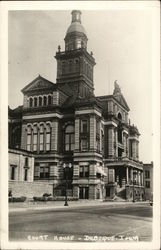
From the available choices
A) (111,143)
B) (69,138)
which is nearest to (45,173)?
(69,138)

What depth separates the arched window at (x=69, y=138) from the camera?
38.7 metres

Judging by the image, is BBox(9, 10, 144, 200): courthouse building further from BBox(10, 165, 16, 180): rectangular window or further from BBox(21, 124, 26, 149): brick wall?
BBox(10, 165, 16, 180): rectangular window

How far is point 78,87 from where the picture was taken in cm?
4300

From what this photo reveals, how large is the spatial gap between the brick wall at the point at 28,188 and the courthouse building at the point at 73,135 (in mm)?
2854

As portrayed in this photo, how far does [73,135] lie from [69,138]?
0.52 meters

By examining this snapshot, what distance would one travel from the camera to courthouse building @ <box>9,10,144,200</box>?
37.0 m

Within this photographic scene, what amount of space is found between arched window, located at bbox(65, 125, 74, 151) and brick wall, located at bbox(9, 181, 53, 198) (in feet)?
16.5

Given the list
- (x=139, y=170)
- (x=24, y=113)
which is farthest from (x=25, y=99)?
(x=139, y=170)

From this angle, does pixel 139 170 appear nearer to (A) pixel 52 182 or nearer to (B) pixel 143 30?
(A) pixel 52 182

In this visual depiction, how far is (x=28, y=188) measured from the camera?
102ft

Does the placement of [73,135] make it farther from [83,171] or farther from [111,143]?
[111,143]
